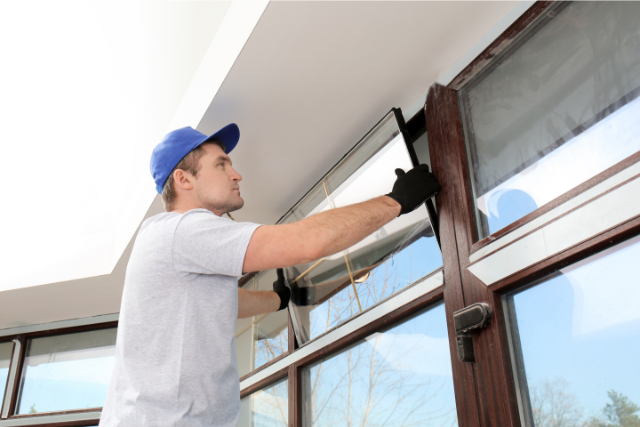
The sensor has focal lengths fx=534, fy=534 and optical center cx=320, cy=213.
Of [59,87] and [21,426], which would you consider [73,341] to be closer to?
[21,426]

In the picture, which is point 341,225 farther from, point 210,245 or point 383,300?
point 383,300

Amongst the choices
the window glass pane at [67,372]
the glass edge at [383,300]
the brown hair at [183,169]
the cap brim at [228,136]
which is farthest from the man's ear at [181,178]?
the window glass pane at [67,372]

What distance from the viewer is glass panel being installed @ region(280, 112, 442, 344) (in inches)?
66.8

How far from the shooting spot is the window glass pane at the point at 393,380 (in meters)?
1.51

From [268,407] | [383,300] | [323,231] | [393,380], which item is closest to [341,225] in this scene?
[323,231]

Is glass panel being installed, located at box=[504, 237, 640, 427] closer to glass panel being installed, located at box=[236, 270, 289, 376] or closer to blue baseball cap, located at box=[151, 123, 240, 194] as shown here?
blue baseball cap, located at box=[151, 123, 240, 194]

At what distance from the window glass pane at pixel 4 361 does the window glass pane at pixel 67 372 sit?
17 cm

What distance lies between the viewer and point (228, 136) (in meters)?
1.83

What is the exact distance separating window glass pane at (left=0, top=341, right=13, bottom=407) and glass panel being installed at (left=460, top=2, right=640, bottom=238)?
393 cm

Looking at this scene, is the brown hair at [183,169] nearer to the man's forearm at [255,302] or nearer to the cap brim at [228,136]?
the cap brim at [228,136]

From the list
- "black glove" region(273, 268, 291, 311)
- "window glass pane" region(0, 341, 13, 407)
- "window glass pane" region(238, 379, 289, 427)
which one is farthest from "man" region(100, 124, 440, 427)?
"window glass pane" region(0, 341, 13, 407)

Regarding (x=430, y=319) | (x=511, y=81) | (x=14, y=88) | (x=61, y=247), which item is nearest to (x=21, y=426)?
(x=61, y=247)

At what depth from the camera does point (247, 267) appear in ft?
4.35

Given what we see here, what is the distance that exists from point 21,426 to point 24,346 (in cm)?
59
